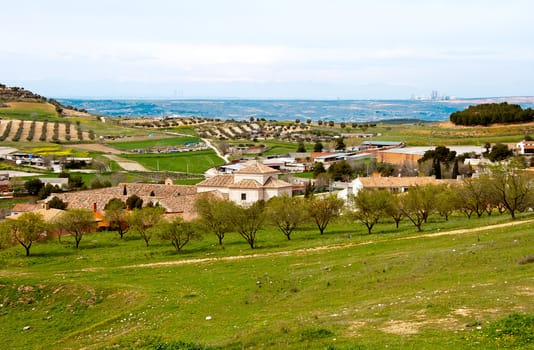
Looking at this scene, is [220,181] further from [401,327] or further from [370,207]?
[401,327]

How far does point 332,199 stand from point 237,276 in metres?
19.1

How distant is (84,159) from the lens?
118 meters

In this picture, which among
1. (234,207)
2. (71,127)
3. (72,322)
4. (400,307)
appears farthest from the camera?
(71,127)

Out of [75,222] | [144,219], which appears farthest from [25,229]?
[144,219]

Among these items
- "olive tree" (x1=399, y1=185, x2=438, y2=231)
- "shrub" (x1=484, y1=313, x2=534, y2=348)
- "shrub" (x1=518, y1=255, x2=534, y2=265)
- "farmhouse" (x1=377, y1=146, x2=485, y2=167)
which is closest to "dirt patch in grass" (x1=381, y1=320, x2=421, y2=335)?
"shrub" (x1=484, y1=313, x2=534, y2=348)

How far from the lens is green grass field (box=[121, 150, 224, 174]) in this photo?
114m

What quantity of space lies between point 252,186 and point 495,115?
8673cm

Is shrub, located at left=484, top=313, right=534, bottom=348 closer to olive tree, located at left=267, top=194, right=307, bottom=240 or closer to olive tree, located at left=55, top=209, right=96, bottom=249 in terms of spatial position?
olive tree, located at left=267, top=194, right=307, bottom=240

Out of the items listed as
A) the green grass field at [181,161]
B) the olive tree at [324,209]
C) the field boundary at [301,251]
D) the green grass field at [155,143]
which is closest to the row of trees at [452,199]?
the olive tree at [324,209]

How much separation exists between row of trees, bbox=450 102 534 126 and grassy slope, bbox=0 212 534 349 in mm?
106238

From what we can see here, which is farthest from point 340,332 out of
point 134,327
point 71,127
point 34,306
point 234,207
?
point 71,127

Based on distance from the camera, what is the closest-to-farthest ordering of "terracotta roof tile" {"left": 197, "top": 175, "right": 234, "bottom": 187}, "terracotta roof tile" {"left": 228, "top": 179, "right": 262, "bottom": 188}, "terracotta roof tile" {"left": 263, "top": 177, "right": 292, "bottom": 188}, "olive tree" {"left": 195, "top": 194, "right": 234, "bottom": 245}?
"olive tree" {"left": 195, "top": 194, "right": 234, "bottom": 245} < "terracotta roof tile" {"left": 263, "top": 177, "right": 292, "bottom": 188} < "terracotta roof tile" {"left": 228, "top": 179, "right": 262, "bottom": 188} < "terracotta roof tile" {"left": 197, "top": 175, "right": 234, "bottom": 187}

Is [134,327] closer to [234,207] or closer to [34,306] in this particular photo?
[34,306]

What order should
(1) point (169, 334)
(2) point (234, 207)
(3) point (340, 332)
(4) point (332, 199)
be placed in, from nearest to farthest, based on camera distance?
(3) point (340, 332) < (1) point (169, 334) < (2) point (234, 207) < (4) point (332, 199)
